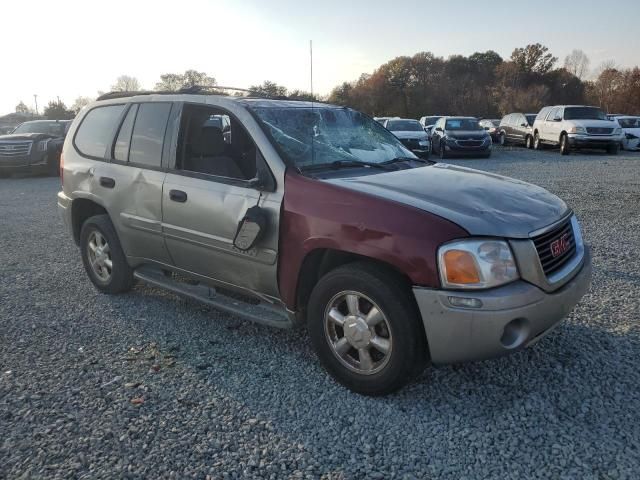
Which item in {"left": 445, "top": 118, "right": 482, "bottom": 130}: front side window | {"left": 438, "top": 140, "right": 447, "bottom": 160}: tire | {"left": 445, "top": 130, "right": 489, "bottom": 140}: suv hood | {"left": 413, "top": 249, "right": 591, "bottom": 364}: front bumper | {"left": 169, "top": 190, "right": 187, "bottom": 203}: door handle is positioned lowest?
{"left": 413, "top": 249, "right": 591, "bottom": 364}: front bumper

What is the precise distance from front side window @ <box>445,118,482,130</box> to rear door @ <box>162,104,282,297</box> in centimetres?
1699

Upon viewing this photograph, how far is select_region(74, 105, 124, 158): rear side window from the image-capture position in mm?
4891

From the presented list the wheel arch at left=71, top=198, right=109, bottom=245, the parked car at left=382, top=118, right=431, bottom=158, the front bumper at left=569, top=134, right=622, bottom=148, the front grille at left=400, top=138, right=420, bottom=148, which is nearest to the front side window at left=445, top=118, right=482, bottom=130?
the parked car at left=382, top=118, right=431, bottom=158

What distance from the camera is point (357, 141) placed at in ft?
14.1

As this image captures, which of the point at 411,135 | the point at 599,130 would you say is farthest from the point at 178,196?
the point at 599,130

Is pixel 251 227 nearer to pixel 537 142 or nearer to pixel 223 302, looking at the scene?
pixel 223 302

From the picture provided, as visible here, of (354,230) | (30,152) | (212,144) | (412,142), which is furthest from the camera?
(412,142)

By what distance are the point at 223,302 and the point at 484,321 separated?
1.93 meters

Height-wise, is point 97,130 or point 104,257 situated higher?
point 97,130

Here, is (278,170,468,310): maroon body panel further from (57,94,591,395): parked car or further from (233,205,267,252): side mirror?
(233,205,267,252): side mirror

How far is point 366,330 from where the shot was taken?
124 inches

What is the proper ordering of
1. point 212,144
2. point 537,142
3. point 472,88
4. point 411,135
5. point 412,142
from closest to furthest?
point 212,144 < point 412,142 < point 411,135 < point 537,142 < point 472,88

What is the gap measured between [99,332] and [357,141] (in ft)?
8.27

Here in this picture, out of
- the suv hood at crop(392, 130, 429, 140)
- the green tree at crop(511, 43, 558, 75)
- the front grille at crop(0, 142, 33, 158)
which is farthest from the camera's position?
the green tree at crop(511, 43, 558, 75)
